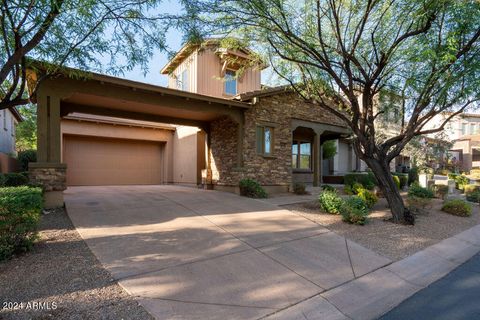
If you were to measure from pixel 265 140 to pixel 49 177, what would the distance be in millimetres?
8092

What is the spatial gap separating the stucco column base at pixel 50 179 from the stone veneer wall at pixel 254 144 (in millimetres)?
6112

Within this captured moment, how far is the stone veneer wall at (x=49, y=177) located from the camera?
7.66 metres

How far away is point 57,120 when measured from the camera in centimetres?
805

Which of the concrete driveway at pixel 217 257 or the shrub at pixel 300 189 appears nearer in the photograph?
the concrete driveway at pixel 217 257

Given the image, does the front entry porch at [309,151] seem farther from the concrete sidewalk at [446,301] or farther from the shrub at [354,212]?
the concrete sidewalk at [446,301]

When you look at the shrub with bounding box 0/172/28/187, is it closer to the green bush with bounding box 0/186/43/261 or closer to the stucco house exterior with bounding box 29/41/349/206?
the stucco house exterior with bounding box 29/41/349/206

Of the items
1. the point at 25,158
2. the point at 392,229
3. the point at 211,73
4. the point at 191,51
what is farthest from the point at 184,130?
the point at 392,229

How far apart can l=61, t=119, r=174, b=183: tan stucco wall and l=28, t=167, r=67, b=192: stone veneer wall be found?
8.08 m

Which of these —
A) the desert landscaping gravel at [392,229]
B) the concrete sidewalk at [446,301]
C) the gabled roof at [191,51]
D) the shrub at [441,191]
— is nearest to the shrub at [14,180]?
the gabled roof at [191,51]

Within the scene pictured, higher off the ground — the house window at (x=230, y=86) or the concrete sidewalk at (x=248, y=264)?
the house window at (x=230, y=86)

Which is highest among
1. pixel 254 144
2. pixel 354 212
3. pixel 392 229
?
pixel 254 144

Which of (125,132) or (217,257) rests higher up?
(125,132)

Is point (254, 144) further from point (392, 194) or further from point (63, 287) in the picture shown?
point (63, 287)

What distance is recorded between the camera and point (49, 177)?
→ 7828mm
